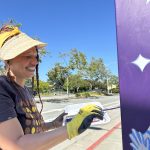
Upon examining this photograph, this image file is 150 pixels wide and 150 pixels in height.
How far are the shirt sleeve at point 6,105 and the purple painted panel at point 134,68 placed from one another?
1.94 ft

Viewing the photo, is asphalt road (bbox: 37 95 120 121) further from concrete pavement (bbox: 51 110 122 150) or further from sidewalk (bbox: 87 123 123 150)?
sidewalk (bbox: 87 123 123 150)

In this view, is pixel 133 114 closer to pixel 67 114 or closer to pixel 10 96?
pixel 10 96

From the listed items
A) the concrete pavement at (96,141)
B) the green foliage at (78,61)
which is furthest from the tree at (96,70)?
the concrete pavement at (96,141)

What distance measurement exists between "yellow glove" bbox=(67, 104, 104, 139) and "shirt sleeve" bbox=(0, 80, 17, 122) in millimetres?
325

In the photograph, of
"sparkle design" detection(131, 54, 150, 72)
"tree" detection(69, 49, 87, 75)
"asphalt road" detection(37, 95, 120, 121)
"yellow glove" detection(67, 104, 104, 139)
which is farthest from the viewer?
"tree" detection(69, 49, 87, 75)

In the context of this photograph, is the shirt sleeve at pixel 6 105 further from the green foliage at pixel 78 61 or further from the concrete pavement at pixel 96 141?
the green foliage at pixel 78 61

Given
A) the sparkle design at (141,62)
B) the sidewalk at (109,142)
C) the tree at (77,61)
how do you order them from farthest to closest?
the tree at (77,61) < the sidewalk at (109,142) < the sparkle design at (141,62)

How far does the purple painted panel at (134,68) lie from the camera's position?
153cm

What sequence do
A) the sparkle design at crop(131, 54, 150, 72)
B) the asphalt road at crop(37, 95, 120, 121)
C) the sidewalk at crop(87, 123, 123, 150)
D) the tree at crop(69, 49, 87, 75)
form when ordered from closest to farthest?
the sparkle design at crop(131, 54, 150, 72), the sidewalk at crop(87, 123, 123, 150), the asphalt road at crop(37, 95, 120, 121), the tree at crop(69, 49, 87, 75)

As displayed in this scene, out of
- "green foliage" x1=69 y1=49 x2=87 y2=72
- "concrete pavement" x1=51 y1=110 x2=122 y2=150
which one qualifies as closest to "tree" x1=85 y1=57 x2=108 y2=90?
"green foliage" x1=69 y1=49 x2=87 y2=72

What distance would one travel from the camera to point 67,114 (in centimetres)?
243

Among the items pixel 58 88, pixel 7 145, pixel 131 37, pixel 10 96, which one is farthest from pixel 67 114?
pixel 58 88

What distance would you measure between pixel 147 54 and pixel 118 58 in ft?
0.51

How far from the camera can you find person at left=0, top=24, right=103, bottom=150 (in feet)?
5.43
